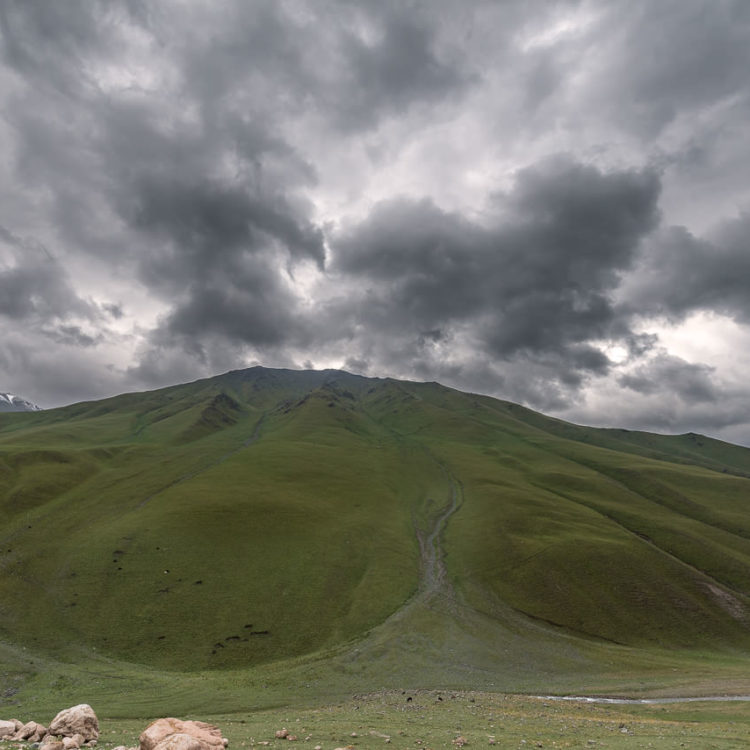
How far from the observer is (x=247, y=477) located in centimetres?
15400

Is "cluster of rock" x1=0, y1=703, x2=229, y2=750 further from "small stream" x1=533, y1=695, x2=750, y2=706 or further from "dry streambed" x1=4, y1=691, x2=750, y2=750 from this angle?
"small stream" x1=533, y1=695, x2=750, y2=706

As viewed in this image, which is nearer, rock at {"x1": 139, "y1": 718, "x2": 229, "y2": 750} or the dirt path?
rock at {"x1": 139, "y1": 718, "x2": 229, "y2": 750}

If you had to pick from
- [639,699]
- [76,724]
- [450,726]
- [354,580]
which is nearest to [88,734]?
[76,724]

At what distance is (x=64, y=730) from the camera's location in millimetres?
21031

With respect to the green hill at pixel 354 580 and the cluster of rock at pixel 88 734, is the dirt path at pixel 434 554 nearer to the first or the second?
the green hill at pixel 354 580

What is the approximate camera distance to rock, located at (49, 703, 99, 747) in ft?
69.1

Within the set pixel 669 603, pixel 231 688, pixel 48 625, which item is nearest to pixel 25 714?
pixel 231 688

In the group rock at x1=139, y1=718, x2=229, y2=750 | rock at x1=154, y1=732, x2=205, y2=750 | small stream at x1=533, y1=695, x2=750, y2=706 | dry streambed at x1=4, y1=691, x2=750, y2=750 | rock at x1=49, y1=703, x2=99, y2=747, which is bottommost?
small stream at x1=533, y1=695, x2=750, y2=706

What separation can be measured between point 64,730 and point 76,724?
21.2 inches

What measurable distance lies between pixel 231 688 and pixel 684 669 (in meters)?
60.2

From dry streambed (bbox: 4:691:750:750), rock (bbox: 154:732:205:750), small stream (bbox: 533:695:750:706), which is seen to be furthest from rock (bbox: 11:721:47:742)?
small stream (bbox: 533:695:750:706)

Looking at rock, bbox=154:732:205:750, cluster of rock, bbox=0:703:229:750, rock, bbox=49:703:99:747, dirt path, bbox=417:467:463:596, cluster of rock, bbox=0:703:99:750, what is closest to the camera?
rock, bbox=154:732:205:750

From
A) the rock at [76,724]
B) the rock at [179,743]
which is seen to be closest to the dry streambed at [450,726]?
the rock at [179,743]

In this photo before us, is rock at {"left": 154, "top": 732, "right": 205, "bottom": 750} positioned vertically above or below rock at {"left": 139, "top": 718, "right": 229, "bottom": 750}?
above
